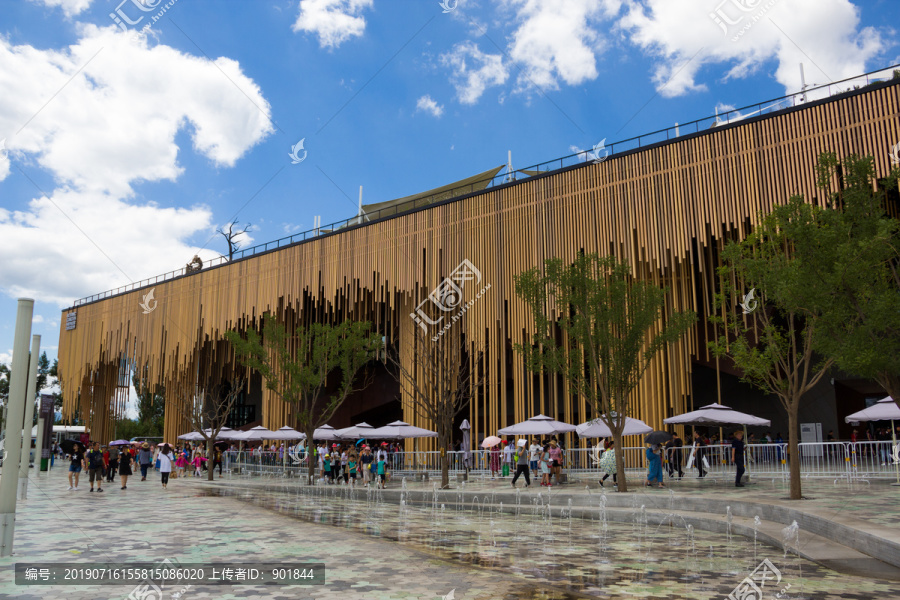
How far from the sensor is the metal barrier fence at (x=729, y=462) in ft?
57.7

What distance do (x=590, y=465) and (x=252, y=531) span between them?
1490 centimetres

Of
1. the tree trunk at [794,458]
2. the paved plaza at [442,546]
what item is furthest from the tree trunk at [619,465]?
the tree trunk at [794,458]

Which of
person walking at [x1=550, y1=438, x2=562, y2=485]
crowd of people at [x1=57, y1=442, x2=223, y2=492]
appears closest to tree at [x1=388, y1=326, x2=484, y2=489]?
person walking at [x1=550, y1=438, x2=562, y2=485]

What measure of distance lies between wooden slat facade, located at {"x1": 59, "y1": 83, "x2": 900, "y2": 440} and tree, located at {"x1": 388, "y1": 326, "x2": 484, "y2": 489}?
3.39 feet

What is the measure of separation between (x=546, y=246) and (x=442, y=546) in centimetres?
1745

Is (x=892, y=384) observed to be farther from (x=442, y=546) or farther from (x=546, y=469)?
(x=546, y=469)

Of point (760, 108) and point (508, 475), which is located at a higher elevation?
point (760, 108)

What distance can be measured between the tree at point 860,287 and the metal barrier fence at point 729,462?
7.25 meters

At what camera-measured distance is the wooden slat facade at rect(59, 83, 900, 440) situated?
2108 cm

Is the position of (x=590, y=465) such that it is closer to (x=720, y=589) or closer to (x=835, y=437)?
(x=835, y=437)

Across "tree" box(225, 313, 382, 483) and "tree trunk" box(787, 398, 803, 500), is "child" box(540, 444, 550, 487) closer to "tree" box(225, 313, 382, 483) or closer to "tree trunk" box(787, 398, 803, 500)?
"tree trunk" box(787, 398, 803, 500)

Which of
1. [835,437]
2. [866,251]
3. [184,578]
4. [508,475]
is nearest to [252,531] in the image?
[184,578]

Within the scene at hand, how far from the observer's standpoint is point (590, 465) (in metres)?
23.7

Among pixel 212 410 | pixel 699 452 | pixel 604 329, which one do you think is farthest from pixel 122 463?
pixel 212 410
